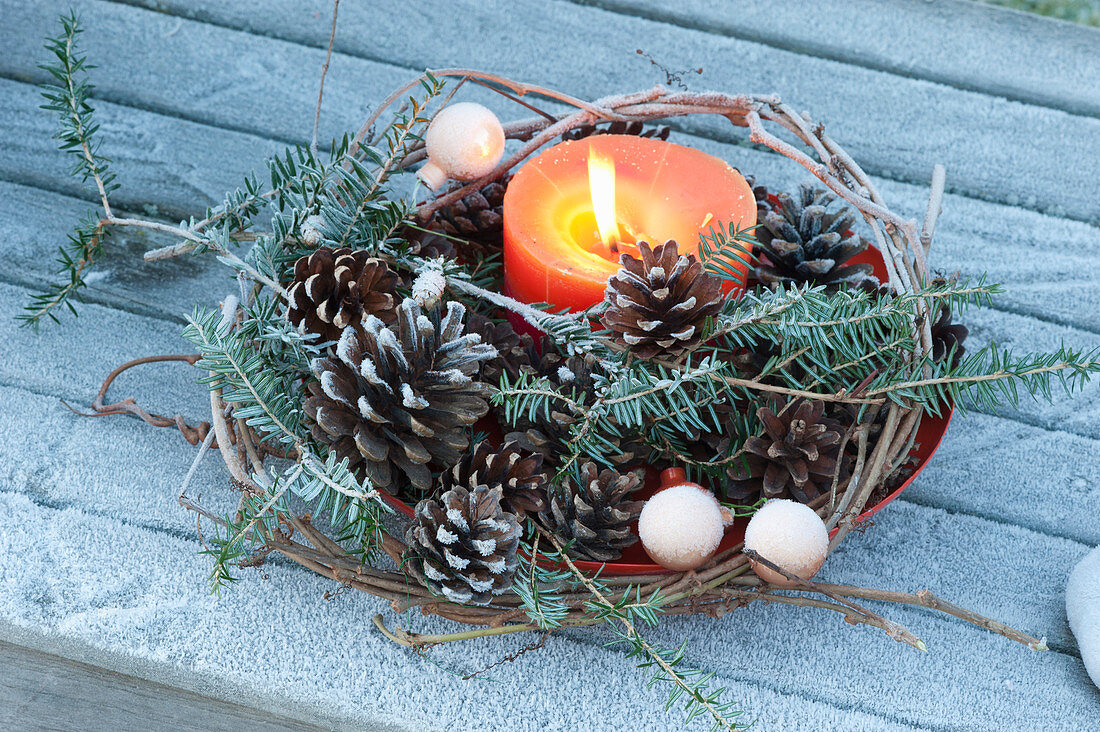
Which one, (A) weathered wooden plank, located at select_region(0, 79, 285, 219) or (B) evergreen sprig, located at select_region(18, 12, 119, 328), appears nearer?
(B) evergreen sprig, located at select_region(18, 12, 119, 328)

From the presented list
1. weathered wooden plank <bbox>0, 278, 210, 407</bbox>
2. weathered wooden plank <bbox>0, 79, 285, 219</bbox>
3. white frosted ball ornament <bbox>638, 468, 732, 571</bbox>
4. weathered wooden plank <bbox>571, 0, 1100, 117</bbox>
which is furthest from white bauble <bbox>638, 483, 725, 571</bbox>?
weathered wooden plank <bbox>571, 0, 1100, 117</bbox>

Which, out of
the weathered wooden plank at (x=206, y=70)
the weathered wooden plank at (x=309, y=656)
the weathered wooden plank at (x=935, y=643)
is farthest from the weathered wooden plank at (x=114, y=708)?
the weathered wooden plank at (x=206, y=70)

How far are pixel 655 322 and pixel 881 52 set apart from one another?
63 cm

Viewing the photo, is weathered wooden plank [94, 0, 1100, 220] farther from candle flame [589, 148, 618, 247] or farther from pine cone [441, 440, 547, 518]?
pine cone [441, 440, 547, 518]

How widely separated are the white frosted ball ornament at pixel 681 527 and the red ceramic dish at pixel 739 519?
0.05 feet

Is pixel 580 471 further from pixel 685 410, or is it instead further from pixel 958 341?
pixel 958 341

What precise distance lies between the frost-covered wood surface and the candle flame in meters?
0.25

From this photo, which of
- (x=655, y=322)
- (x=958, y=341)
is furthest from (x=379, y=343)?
(x=958, y=341)

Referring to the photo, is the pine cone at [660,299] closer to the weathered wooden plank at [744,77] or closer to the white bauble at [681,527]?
the white bauble at [681,527]

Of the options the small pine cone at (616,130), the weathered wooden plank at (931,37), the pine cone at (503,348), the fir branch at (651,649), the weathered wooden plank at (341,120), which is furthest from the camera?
the weathered wooden plank at (931,37)

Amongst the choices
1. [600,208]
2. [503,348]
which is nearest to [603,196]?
[600,208]

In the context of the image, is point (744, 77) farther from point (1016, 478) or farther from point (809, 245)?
point (1016, 478)

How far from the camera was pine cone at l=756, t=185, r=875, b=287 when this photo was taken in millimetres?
605

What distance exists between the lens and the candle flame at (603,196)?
61 centimetres
